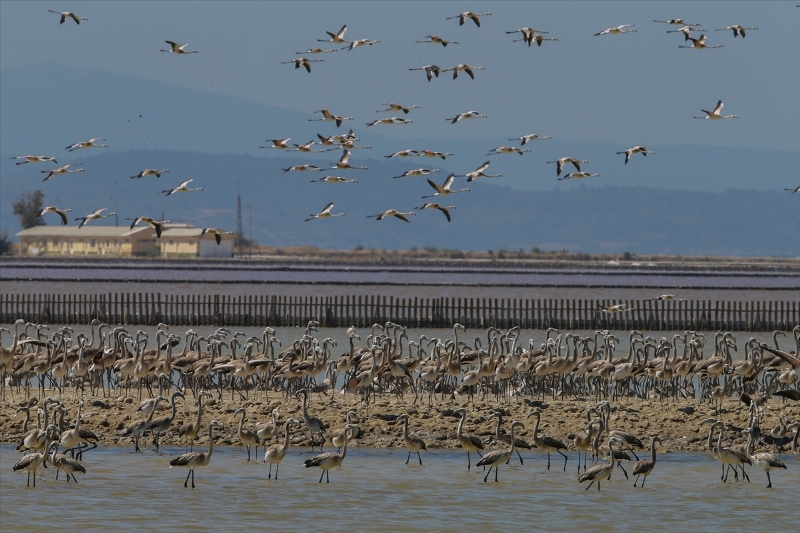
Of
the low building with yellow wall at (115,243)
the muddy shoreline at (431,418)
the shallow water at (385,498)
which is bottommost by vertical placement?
the shallow water at (385,498)

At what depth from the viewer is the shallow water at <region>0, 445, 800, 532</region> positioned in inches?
666

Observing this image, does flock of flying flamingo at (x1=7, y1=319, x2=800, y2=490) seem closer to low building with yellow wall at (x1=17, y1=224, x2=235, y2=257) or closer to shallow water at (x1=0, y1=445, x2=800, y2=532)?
shallow water at (x1=0, y1=445, x2=800, y2=532)

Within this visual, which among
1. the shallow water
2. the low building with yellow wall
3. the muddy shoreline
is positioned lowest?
the shallow water

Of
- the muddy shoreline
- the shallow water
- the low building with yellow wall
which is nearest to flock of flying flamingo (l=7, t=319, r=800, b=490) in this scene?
the muddy shoreline

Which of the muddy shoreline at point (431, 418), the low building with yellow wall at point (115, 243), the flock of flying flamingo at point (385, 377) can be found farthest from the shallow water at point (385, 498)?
the low building with yellow wall at point (115, 243)

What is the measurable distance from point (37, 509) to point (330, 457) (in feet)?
14.0

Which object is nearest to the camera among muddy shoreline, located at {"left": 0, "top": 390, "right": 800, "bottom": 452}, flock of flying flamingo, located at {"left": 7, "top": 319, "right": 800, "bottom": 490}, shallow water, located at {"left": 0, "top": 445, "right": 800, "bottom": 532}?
shallow water, located at {"left": 0, "top": 445, "right": 800, "bottom": 532}

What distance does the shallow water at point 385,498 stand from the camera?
1692 cm

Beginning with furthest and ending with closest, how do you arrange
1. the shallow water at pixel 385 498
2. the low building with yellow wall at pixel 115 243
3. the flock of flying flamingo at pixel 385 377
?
the low building with yellow wall at pixel 115 243 < the flock of flying flamingo at pixel 385 377 < the shallow water at pixel 385 498

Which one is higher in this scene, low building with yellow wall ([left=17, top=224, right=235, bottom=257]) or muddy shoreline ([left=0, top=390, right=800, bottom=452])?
low building with yellow wall ([left=17, top=224, right=235, bottom=257])

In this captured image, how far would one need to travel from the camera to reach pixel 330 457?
61.8ft

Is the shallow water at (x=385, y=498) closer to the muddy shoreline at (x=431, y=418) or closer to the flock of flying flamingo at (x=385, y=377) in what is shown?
the flock of flying flamingo at (x=385, y=377)

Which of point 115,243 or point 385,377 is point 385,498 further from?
point 115,243

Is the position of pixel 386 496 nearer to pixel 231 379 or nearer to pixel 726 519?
pixel 726 519
